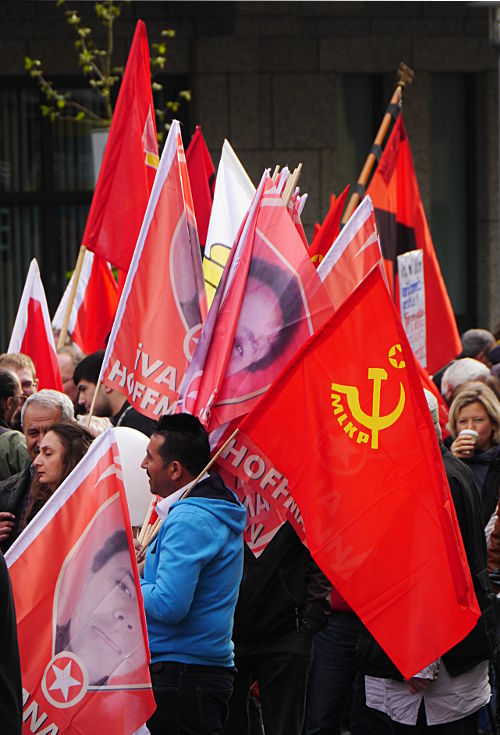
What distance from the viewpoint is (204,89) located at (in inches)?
545

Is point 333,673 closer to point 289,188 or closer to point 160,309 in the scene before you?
point 160,309

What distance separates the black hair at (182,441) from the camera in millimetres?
4582

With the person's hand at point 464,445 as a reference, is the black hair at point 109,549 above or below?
above

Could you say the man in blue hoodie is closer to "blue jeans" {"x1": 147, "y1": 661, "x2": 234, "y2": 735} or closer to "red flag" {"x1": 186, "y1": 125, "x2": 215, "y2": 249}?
"blue jeans" {"x1": 147, "y1": 661, "x2": 234, "y2": 735}

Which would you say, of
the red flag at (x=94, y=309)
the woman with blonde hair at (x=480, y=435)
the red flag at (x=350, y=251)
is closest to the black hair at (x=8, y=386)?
the red flag at (x=350, y=251)

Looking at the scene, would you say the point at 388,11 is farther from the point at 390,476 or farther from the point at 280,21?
the point at 390,476

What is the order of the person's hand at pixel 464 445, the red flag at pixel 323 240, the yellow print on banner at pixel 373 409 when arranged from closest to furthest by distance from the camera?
1. the yellow print on banner at pixel 373 409
2. the person's hand at pixel 464 445
3. the red flag at pixel 323 240

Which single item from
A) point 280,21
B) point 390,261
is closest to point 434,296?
point 390,261

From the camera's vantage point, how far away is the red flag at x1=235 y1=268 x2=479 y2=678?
4492mm

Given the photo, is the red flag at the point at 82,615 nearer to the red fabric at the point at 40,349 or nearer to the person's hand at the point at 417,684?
the person's hand at the point at 417,684

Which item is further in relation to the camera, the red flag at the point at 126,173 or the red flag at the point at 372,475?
the red flag at the point at 126,173

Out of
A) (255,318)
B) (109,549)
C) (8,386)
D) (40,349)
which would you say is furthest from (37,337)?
(109,549)

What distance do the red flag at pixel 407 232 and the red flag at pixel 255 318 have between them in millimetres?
3528

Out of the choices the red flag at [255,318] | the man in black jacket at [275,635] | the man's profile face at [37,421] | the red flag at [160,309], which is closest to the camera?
the red flag at [255,318]
